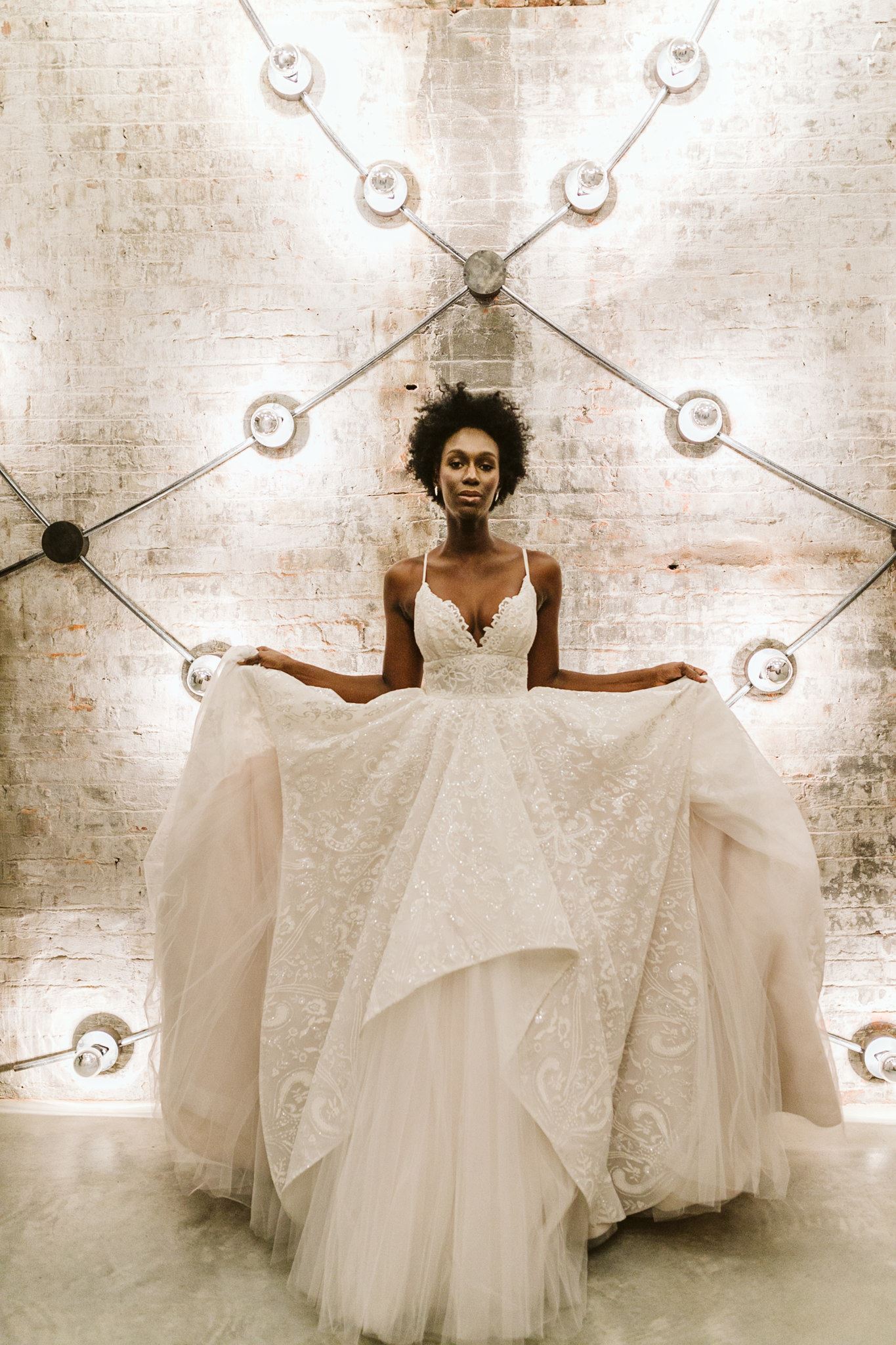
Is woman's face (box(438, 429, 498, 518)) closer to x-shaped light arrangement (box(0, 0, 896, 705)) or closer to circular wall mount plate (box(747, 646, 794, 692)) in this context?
x-shaped light arrangement (box(0, 0, 896, 705))

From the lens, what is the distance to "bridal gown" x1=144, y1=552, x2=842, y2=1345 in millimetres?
1691

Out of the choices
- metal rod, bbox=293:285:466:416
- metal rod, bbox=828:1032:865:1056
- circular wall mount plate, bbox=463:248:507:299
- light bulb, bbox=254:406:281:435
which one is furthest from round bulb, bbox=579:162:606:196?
metal rod, bbox=828:1032:865:1056

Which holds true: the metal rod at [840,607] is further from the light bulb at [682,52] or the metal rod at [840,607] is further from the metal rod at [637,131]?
the light bulb at [682,52]

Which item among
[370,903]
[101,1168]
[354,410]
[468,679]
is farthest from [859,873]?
[101,1168]

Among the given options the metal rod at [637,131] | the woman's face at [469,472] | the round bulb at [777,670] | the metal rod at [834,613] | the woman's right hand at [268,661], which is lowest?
the round bulb at [777,670]

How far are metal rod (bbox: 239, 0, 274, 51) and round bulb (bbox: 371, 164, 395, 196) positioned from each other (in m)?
0.56

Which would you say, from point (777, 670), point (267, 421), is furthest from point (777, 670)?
point (267, 421)

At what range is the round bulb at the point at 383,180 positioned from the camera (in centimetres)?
284

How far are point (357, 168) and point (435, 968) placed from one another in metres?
2.46

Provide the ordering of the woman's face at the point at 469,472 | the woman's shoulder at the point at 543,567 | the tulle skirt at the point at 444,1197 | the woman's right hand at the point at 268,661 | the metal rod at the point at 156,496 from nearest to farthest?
the tulle skirt at the point at 444,1197, the woman's right hand at the point at 268,661, the woman's face at the point at 469,472, the woman's shoulder at the point at 543,567, the metal rod at the point at 156,496

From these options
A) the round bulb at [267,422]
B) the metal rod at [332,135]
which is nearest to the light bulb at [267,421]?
the round bulb at [267,422]

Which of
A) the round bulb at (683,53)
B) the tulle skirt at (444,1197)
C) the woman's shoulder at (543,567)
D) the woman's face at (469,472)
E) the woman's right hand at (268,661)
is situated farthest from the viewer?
the round bulb at (683,53)

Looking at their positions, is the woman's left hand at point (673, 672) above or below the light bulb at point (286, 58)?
below

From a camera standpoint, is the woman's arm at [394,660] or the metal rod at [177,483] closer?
the woman's arm at [394,660]
